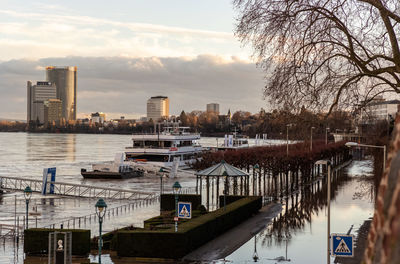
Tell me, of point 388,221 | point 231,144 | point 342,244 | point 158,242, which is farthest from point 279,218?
point 231,144

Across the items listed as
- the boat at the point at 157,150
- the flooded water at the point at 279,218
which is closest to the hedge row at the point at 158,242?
the flooded water at the point at 279,218

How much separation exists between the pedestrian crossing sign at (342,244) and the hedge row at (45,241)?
34.9ft

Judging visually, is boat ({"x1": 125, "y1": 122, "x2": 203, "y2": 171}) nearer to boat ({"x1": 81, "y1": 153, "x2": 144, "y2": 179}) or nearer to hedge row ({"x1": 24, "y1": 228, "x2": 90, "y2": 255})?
boat ({"x1": 81, "y1": 153, "x2": 144, "y2": 179})

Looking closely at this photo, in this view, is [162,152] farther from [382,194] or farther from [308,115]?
[382,194]

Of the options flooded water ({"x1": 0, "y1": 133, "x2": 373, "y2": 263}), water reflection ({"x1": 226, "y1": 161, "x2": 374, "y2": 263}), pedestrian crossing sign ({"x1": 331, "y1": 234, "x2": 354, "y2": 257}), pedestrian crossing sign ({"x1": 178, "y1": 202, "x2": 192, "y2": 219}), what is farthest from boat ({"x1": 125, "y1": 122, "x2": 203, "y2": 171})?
pedestrian crossing sign ({"x1": 331, "y1": 234, "x2": 354, "y2": 257})

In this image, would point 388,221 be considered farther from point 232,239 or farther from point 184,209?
point 232,239

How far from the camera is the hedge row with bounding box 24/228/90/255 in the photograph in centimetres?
2247

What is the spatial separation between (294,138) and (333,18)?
3.22 meters

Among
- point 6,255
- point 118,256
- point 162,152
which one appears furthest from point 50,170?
point 162,152

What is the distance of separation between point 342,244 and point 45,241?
41.4 ft

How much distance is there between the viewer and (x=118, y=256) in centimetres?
2211

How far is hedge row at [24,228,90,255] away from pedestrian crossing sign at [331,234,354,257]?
1063 cm

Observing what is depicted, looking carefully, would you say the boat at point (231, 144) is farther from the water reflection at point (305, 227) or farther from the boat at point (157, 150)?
the water reflection at point (305, 227)

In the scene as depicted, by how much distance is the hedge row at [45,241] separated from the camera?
22469 millimetres
